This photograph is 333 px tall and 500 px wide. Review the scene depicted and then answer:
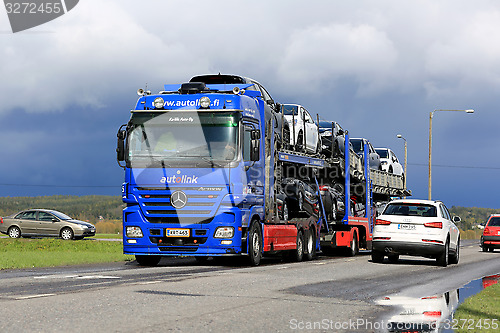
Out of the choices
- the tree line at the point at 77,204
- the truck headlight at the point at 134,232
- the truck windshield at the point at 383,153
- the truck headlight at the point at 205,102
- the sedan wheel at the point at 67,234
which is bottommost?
the tree line at the point at 77,204

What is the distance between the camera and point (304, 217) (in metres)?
22.2

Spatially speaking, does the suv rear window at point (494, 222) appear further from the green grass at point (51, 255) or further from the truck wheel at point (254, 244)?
the truck wheel at point (254, 244)

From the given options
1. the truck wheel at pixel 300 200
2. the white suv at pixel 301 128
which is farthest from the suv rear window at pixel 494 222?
the truck wheel at pixel 300 200

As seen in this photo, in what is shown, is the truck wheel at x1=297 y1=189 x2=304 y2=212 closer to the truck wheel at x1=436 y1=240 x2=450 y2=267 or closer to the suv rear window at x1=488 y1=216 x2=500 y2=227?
the truck wheel at x1=436 y1=240 x2=450 y2=267

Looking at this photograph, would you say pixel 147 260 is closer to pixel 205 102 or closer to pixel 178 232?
pixel 178 232

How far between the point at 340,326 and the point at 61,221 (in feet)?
102

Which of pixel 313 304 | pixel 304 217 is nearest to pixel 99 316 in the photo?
pixel 313 304

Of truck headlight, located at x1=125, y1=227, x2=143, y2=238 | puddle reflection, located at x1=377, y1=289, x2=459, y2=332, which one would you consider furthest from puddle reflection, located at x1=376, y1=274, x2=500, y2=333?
truck headlight, located at x1=125, y1=227, x2=143, y2=238

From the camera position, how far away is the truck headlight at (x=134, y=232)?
17422mm

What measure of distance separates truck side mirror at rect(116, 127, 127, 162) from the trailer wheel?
745 centimetres

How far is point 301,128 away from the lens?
22984mm

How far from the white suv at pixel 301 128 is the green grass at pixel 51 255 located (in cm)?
613

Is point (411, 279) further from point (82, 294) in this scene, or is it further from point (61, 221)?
point (61, 221)

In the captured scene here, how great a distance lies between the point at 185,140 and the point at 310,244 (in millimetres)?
7225
